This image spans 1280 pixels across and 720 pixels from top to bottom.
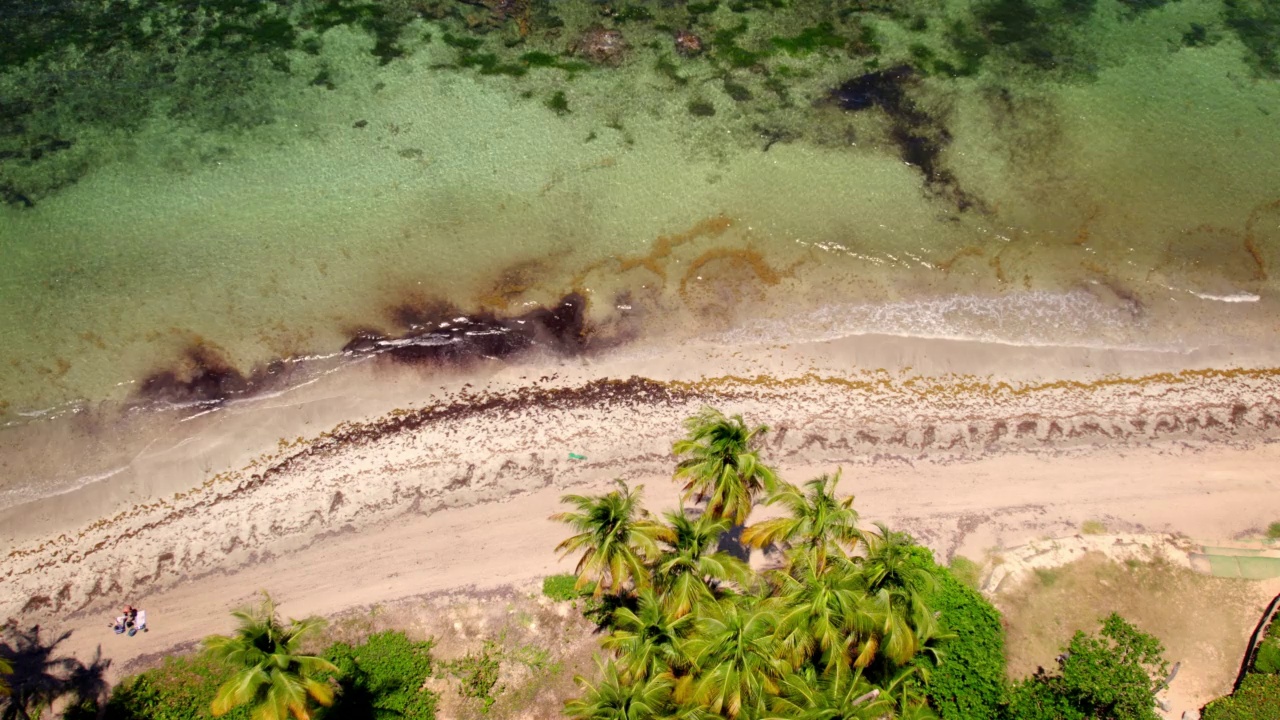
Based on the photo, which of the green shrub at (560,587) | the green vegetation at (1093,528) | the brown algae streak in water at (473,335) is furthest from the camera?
the brown algae streak in water at (473,335)

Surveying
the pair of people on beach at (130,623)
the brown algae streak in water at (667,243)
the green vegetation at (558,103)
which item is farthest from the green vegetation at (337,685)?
the green vegetation at (558,103)

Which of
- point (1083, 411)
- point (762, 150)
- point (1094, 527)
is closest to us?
point (1094, 527)

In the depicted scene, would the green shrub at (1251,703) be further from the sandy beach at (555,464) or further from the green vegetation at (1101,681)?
the sandy beach at (555,464)

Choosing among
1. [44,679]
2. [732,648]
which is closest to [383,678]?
[44,679]

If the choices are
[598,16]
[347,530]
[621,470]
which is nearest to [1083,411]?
[621,470]

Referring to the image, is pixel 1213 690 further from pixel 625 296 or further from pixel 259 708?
pixel 259 708

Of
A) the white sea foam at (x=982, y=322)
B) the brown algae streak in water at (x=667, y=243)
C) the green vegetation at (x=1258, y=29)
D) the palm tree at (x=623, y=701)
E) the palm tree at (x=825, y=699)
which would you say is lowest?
the palm tree at (x=825, y=699)

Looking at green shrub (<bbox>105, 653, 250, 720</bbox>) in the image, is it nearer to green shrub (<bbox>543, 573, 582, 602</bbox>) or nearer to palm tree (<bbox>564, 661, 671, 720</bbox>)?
green shrub (<bbox>543, 573, 582, 602</bbox>)

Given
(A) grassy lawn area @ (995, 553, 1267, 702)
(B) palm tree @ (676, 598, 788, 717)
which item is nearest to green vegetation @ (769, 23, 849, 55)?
(A) grassy lawn area @ (995, 553, 1267, 702)
